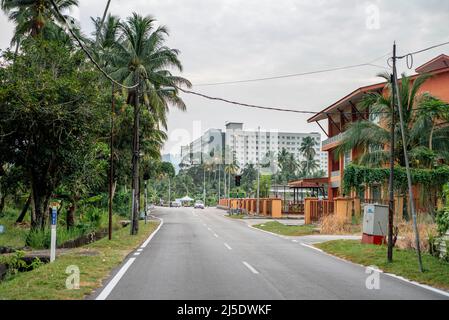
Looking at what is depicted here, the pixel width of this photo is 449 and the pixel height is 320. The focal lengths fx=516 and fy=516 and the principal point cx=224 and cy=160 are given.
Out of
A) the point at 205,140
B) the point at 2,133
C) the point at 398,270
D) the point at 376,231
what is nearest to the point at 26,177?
the point at 2,133

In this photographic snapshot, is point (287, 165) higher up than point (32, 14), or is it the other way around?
point (32, 14)

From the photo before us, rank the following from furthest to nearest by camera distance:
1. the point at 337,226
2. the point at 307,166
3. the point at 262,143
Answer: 1. the point at 262,143
2. the point at 307,166
3. the point at 337,226

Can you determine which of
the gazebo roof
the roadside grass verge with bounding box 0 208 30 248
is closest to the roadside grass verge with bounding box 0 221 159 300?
the roadside grass verge with bounding box 0 208 30 248

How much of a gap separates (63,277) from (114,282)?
1.03m

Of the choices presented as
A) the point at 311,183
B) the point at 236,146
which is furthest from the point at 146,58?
the point at 236,146

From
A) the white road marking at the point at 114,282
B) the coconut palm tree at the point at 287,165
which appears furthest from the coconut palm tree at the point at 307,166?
the white road marking at the point at 114,282

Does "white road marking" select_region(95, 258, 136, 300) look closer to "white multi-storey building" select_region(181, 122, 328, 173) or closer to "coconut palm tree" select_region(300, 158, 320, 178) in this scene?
"white multi-storey building" select_region(181, 122, 328, 173)

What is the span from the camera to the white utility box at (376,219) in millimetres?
18547

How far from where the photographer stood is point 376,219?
1872cm

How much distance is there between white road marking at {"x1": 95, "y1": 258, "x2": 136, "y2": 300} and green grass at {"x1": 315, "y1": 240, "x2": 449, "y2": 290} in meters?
6.56

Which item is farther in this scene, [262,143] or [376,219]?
[262,143]

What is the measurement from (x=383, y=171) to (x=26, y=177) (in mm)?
19319

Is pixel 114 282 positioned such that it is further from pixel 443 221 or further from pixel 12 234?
pixel 12 234

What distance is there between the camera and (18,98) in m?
17.6
